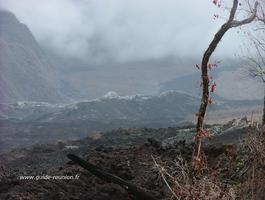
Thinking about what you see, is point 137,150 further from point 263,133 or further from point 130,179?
point 263,133

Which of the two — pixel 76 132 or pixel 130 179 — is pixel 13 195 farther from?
pixel 76 132

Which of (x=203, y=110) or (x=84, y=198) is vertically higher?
(x=203, y=110)

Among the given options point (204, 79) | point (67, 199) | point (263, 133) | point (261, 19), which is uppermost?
point (261, 19)

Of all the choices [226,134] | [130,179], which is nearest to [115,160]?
[130,179]

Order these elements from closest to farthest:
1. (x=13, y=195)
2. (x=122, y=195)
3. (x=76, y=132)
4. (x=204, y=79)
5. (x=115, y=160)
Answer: (x=204, y=79), (x=122, y=195), (x=13, y=195), (x=115, y=160), (x=76, y=132)

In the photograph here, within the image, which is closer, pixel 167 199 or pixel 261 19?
pixel 167 199

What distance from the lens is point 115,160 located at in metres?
24.2

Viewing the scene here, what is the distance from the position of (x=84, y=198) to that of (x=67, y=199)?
572 millimetres

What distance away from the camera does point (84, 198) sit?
18.5 meters

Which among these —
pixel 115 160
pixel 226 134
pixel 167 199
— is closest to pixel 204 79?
pixel 167 199

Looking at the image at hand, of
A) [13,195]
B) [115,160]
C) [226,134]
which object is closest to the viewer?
[13,195]

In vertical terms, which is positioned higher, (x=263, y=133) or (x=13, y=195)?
(x=263, y=133)

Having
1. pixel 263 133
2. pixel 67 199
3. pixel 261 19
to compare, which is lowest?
pixel 67 199

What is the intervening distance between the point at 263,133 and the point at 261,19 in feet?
24.5
